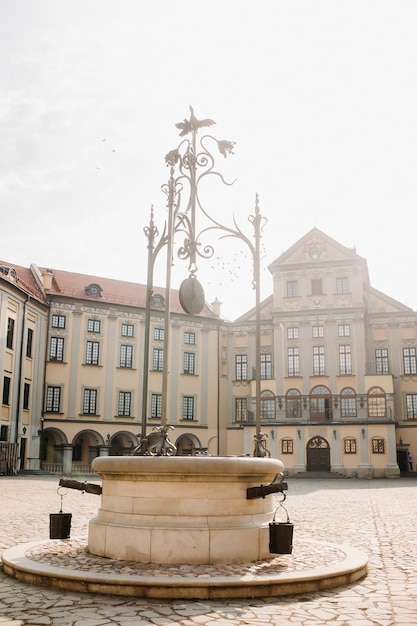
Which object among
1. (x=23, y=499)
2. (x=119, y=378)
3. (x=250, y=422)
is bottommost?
(x=23, y=499)

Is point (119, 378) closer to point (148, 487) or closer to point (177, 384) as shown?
point (177, 384)

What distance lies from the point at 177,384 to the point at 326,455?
1183 cm

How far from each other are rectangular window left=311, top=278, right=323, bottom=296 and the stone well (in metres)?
40.3

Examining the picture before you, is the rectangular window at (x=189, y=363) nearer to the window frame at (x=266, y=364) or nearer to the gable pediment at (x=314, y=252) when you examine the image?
the window frame at (x=266, y=364)

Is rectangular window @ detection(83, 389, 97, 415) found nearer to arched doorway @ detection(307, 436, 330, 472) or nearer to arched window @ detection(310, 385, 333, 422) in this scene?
arched doorway @ detection(307, 436, 330, 472)

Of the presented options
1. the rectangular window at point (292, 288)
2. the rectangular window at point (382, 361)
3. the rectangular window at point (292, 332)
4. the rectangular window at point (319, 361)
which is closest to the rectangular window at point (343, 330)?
the rectangular window at point (319, 361)

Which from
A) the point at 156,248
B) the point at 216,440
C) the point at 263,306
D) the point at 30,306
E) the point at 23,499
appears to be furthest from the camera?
the point at 263,306

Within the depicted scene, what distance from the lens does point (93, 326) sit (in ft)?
155

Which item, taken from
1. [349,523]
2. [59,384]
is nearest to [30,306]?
[59,384]

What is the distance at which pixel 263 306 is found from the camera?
175 feet

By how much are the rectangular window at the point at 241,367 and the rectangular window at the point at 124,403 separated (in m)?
8.75

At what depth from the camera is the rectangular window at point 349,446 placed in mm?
45125

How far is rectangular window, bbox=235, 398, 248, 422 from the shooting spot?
5009 cm

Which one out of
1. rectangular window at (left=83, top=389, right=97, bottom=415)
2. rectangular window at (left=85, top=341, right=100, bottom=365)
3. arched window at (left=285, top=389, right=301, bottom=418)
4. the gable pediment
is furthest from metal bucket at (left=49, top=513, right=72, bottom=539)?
the gable pediment
